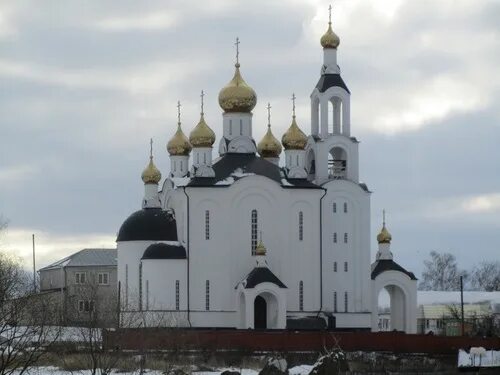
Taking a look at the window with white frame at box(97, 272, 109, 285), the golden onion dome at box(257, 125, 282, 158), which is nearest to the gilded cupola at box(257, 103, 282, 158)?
the golden onion dome at box(257, 125, 282, 158)

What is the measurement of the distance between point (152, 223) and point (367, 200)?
29.3 ft

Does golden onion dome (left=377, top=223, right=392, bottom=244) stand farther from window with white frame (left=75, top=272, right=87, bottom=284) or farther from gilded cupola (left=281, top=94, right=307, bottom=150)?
window with white frame (left=75, top=272, right=87, bottom=284)

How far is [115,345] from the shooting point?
1634 inches

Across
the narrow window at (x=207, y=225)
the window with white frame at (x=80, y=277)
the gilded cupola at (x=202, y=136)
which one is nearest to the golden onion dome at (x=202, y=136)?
the gilded cupola at (x=202, y=136)

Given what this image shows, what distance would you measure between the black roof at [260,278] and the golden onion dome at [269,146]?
6.87 meters

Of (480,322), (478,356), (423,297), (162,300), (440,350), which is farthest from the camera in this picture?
(423,297)

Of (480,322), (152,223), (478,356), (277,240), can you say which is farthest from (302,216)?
(480,322)

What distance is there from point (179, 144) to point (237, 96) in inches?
181

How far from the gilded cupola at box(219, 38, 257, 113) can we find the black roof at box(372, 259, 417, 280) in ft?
28.2

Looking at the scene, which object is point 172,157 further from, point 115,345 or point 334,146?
point 115,345

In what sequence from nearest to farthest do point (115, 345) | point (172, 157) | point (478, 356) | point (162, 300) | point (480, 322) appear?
point (115, 345), point (478, 356), point (162, 300), point (172, 157), point (480, 322)

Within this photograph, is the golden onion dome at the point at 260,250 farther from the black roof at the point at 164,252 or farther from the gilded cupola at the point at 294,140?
the gilded cupola at the point at 294,140

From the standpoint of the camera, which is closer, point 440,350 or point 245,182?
point 440,350

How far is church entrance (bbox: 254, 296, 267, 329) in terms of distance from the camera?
53.4 metres
